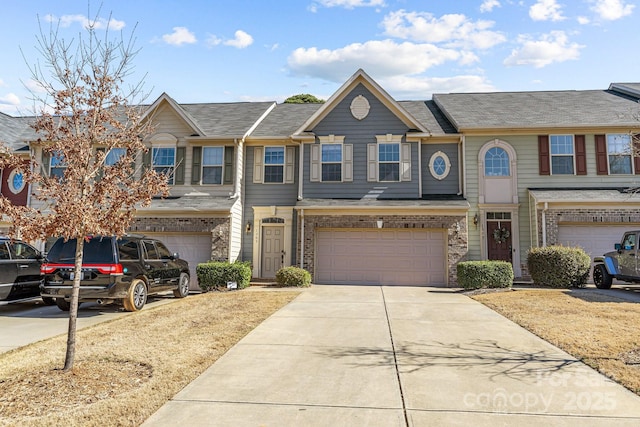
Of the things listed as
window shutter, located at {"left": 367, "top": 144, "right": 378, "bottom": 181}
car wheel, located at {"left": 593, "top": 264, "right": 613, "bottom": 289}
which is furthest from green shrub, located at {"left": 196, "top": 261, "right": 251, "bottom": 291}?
car wheel, located at {"left": 593, "top": 264, "right": 613, "bottom": 289}

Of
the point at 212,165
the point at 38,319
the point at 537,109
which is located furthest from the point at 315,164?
the point at 38,319

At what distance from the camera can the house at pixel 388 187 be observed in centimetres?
1578

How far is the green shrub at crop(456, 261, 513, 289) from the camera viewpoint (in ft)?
45.5

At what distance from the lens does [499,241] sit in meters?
16.2

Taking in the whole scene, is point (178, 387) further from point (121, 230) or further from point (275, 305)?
point (275, 305)

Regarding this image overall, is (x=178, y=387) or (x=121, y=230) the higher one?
(x=121, y=230)

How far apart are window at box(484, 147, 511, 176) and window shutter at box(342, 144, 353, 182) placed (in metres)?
5.37

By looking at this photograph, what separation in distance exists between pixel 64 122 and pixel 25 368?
3297 millimetres

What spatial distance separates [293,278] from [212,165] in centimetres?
613

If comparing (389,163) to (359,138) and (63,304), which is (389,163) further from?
(63,304)

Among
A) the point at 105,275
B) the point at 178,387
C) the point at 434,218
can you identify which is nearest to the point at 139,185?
the point at 178,387

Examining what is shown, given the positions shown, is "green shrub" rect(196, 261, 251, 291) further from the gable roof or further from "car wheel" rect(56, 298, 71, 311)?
the gable roof

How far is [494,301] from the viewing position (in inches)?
441

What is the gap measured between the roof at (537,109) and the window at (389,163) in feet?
8.76
